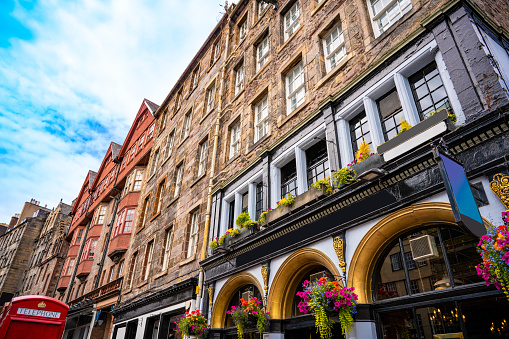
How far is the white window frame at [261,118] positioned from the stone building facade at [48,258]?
113ft

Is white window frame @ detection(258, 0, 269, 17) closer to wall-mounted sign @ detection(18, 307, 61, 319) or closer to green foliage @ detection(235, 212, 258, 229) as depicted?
green foliage @ detection(235, 212, 258, 229)

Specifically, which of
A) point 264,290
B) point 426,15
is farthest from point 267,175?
point 426,15

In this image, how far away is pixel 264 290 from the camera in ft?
30.5

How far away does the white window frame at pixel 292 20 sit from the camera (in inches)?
546

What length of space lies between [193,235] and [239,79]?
27.3ft

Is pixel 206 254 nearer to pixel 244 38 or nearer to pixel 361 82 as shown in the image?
pixel 361 82

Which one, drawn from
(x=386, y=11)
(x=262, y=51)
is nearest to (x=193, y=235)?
(x=262, y=51)

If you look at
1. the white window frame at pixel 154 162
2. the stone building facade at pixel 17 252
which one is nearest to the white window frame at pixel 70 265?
the white window frame at pixel 154 162

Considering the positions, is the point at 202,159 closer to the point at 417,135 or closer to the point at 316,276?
the point at 316,276

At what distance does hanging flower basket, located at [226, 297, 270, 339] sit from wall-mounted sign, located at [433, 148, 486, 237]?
19.2ft

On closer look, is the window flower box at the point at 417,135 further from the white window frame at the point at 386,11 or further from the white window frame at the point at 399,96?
the white window frame at the point at 386,11

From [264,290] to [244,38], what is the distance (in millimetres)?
13603

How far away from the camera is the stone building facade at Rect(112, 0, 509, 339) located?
5672 millimetres

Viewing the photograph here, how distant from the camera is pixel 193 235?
604 inches
